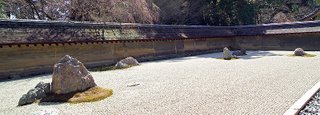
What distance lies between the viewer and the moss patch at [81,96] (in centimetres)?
817

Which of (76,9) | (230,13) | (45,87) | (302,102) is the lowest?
(302,102)

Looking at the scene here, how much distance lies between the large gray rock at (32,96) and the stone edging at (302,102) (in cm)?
653

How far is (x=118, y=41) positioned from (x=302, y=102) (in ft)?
42.5

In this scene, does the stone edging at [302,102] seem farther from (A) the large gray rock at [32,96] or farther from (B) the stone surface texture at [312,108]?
(A) the large gray rock at [32,96]

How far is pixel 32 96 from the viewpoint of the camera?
8.31 metres

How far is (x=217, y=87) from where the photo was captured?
918 centimetres

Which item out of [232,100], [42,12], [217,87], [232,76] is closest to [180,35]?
[42,12]

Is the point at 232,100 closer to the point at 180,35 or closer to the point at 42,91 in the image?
the point at 42,91

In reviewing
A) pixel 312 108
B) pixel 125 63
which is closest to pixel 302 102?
pixel 312 108

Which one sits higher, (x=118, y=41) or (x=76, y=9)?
(x=76, y=9)

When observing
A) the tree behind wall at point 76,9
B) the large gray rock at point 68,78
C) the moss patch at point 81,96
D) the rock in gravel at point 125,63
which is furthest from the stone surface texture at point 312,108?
the tree behind wall at point 76,9

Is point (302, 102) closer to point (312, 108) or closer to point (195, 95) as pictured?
point (312, 108)

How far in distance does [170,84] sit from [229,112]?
3997 millimetres

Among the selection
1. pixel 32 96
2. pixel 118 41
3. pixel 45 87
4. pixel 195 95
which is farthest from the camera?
pixel 118 41
